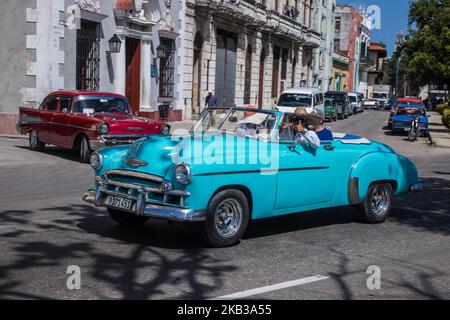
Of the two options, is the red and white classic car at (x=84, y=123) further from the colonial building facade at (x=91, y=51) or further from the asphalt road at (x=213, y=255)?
the asphalt road at (x=213, y=255)

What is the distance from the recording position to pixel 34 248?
6336 millimetres

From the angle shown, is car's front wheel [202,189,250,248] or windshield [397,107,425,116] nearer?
car's front wheel [202,189,250,248]

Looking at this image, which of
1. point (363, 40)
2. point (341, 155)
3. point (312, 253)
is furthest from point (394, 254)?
point (363, 40)

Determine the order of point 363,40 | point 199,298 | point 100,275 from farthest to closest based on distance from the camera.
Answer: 1. point 363,40
2. point 100,275
3. point 199,298

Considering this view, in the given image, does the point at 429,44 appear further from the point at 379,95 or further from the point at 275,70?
the point at 379,95

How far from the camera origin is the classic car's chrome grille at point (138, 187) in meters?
6.32

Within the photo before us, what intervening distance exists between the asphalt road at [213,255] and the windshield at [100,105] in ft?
15.6

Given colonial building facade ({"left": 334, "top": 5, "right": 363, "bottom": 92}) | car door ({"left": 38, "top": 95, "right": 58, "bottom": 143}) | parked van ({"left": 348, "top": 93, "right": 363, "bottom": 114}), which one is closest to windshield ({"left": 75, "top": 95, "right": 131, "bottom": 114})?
car door ({"left": 38, "top": 95, "right": 58, "bottom": 143})

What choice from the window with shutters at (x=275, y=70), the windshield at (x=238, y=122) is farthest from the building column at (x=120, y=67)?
the window with shutters at (x=275, y=70)

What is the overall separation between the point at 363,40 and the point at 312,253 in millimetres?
90017

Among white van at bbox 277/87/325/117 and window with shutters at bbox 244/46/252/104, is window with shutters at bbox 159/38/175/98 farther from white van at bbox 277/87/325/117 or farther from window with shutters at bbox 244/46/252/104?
window with shutters at bbox 244/46/252/104

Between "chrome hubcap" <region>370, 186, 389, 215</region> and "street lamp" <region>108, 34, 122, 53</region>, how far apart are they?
14217mm

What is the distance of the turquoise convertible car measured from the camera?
20.8 feet
